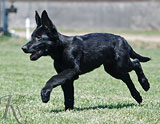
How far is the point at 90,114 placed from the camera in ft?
19.1

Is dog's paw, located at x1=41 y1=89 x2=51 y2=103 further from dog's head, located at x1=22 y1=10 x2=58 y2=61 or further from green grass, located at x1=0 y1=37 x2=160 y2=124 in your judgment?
dog's head, located at x1=22 y1=10 x2=58 y2=61

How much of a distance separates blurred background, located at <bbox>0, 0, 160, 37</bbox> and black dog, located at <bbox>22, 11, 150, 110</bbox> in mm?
27798

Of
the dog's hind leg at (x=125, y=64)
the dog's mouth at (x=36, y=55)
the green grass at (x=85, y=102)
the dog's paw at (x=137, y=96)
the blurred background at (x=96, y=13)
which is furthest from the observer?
the blurred background at (x=96, y=13)

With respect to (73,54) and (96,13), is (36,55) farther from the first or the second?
(96,13)

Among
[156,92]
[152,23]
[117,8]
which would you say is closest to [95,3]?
[117,8]

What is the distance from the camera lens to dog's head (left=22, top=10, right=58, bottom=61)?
226 inches

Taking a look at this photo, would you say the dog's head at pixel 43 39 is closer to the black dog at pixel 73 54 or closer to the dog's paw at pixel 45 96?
the black dog at pixel 73 54

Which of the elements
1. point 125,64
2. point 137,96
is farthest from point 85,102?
point 125,64

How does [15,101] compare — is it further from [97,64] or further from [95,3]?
[95,3]

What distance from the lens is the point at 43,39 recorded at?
19.0 ft

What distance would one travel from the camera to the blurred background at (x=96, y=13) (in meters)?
34.7

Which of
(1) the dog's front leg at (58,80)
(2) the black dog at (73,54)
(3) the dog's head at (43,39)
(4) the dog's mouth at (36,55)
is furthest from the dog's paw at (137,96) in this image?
(4) the dog's mouth at (36,55)

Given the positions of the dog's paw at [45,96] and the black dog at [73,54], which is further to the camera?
the black dog at [73,54]

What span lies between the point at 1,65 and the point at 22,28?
23242 millimetres
